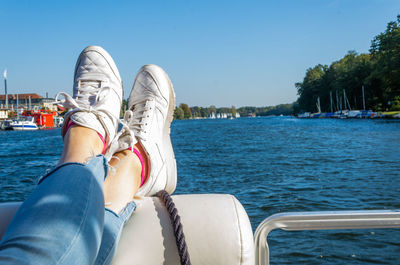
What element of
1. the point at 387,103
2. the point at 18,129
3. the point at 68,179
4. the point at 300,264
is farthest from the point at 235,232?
the point at 18,129

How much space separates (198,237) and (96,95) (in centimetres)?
150

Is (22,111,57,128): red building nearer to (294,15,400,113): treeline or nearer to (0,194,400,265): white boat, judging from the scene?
(294,15,400,113): treeline

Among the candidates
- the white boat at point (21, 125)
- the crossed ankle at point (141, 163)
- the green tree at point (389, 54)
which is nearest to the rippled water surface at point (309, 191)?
the crossed ankle at point (141, 163)

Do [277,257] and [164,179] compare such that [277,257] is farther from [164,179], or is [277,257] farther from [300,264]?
[164,179]

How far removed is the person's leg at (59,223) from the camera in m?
0.67

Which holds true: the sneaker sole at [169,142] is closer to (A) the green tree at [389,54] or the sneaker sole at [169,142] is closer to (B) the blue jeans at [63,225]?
(B) the blue jeans at [63,225]

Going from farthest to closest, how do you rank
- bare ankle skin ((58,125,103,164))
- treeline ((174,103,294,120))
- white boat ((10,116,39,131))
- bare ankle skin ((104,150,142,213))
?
treeline ((174,103,294,120)) → white boat ((10,116,39,131)) → bare ankle skin ((58,125,103,164)) → bare ankle skin ((104,150,142,213))

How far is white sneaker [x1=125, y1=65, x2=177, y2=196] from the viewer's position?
5.31ft

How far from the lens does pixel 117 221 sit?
875 millimetres

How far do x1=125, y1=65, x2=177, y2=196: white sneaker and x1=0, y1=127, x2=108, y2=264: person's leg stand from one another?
577 mm

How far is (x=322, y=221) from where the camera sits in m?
0.90

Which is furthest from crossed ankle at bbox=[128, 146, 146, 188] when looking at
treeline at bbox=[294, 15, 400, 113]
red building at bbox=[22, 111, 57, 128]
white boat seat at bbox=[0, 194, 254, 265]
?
red building at bbox=[22, 111, 57, 128]

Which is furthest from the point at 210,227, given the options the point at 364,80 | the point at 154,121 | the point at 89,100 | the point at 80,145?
the point at 364,80

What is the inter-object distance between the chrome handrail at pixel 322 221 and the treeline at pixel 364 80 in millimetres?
40663
